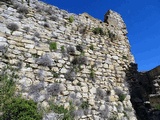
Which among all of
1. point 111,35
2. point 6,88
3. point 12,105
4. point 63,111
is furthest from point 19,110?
point 111,35

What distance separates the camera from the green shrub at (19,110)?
416 cm

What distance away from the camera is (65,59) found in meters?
6.27

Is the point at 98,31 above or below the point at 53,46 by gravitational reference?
above

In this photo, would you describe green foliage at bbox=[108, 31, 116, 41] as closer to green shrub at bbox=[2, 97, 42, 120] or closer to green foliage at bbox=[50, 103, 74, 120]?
green foliage at bbox=[50, 103, 74, 120]

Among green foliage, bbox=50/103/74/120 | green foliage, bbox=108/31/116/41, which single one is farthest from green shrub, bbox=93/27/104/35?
green foliage, bbox=50/103/74/120

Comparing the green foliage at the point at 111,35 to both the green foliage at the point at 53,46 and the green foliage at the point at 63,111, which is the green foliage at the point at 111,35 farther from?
the green foliage at the point at 63,111

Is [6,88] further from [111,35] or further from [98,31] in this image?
[111,35]

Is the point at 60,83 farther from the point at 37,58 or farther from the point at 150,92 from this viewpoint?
the point at 150,92

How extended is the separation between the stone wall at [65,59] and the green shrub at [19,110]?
47cm

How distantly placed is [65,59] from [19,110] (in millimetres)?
2542

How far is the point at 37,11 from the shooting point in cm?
684

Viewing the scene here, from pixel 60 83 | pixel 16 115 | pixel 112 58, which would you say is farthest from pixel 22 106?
pixel 112 58

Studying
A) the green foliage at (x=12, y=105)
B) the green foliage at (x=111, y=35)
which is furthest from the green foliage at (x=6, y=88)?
the green foliage at (x=111, y=35)

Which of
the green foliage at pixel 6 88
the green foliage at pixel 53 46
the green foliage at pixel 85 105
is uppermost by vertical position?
the green foliage at pixel 53 46
